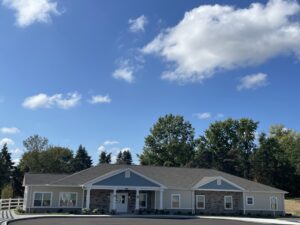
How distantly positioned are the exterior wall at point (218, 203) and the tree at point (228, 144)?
34723 millimetres

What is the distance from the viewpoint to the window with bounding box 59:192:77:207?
40344 mm

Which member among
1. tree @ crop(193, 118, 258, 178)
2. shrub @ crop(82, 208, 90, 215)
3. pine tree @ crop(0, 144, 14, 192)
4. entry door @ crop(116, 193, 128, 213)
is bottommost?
shrub @ crop(82, 208, 90, 215)

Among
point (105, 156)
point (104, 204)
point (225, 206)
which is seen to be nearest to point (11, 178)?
point (105, 156)

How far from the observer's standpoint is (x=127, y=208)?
4228cm

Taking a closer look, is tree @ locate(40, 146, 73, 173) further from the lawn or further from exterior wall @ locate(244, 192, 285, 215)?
exterior wall @ locate(244, 192, 285, 215)

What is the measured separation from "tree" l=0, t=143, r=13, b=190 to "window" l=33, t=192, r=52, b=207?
1278 inches

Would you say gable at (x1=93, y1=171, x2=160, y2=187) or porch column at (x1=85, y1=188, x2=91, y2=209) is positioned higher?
gable at (x1=93, y1=171, x2=160, y2=187)

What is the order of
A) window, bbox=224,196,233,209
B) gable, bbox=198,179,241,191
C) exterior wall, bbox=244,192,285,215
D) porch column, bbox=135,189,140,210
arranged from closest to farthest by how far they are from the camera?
porch column, bbox=135,189,140,210
gable, bbox=198,179,241,191
window, bbox=224,196,233,209
exterior wall, bbox=244,192,285,215

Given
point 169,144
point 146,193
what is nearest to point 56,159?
point 169,144

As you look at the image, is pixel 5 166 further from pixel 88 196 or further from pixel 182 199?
pixel 182 199

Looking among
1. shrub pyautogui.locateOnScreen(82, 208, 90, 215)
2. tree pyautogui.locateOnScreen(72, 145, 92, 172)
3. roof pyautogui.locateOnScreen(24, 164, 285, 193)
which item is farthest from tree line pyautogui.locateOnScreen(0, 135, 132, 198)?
shrub pyautogui.locateOnScreen(82, 208, 90, 215)

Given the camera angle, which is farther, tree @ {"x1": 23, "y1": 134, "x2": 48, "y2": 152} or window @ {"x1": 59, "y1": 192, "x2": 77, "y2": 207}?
tree @ {"x1": 23, "y1": 134, "x2": 48, "y2": 152}

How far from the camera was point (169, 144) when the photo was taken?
7988cm

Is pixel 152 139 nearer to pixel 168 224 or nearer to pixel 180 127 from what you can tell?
pixel 180 127
